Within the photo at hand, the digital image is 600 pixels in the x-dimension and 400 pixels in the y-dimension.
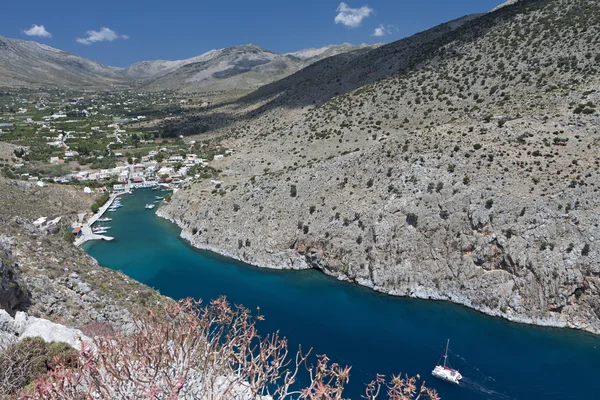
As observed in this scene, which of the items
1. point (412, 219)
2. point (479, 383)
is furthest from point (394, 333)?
point (412, 219)

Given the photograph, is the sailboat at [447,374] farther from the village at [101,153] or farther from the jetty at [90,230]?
the village at [101,153]

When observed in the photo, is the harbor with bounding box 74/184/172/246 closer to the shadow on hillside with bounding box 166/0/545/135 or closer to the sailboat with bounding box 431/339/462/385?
the shadow on hillside with bounding box 166/0/545/135

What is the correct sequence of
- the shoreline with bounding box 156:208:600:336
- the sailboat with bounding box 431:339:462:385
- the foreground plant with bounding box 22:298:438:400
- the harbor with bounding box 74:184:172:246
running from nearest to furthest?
the foreground plant with bounding box 22:298:438:400
the sailboat with bounding box 431:339:462:385
the shoreline with bounding box 156:208:600:336
the harbor with bounding box 74:184:172:246

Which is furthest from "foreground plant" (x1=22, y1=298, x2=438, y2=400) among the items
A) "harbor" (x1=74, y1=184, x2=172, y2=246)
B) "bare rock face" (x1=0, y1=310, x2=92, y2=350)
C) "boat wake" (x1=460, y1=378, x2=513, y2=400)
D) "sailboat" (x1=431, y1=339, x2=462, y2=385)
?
"harbor" (x1=74, y1=184, x2=172, y2=246)

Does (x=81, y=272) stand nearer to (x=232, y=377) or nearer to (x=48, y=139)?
(x=232, y=377)

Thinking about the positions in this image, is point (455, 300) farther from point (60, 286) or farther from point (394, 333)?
point (60, 286)

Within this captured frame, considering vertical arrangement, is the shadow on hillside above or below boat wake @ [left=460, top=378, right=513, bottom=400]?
above
